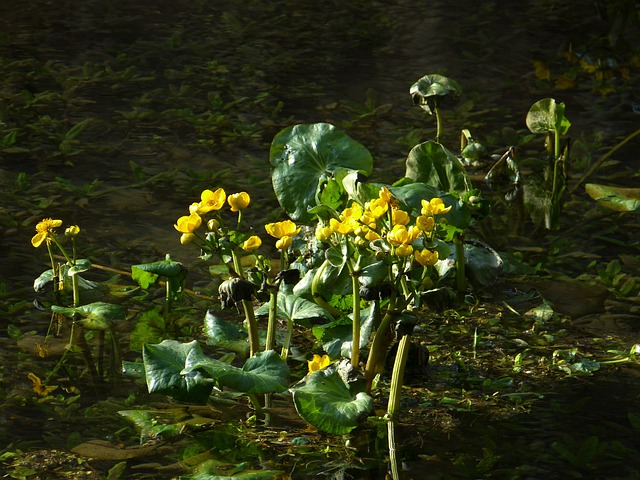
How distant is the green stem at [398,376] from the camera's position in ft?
5.31

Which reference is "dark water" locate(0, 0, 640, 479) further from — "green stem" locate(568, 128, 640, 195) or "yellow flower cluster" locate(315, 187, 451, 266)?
"yellow flower cluster" locate(315, 187, 451, 266)

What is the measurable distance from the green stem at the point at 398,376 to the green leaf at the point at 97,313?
0.66 meters

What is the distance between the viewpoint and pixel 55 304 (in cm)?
212

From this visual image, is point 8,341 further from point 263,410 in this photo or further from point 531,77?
point 531,77

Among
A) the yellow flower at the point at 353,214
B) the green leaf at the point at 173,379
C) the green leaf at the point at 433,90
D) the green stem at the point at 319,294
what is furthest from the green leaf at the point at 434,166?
the green leaf at the point at 173,379

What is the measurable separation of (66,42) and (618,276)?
2338mm

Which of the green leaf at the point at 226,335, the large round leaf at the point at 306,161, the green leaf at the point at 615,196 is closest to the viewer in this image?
the green leaf at the point at 226,335

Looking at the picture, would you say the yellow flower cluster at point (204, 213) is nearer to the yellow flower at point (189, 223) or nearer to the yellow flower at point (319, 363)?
the yellow flower at point (189, 223)

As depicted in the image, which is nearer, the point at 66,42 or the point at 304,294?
the point at 304,294

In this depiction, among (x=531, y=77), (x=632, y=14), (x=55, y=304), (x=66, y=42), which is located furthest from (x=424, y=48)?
(x=55, y=304)

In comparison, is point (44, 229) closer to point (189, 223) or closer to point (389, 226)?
point (189, 223)

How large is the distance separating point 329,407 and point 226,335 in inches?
15.6

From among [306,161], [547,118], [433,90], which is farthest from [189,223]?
[547,118]

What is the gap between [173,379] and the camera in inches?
60.7
